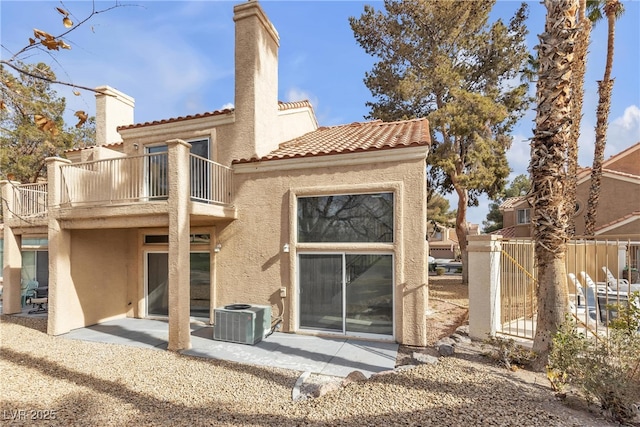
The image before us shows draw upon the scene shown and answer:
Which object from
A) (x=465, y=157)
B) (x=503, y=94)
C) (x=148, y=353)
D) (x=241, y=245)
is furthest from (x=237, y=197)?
(x=503, y=94)

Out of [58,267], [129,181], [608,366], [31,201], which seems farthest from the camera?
[31,201]

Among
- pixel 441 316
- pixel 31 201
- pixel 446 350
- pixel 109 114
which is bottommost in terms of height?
pixel 441 316

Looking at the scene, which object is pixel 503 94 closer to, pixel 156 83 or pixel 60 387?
pixel 156 83

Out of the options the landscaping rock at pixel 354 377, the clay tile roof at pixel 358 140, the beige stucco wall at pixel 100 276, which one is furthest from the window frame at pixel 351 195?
Answer: the beige stucco wall at pixel 100 276

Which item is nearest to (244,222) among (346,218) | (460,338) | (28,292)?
(346,218)

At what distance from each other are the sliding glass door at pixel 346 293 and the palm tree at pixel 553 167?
348 cm

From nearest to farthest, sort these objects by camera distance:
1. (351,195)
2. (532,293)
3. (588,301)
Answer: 1. (532,293)
2. (351,195)
3. (588,301)

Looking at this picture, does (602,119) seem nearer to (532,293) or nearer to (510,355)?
(532,293)

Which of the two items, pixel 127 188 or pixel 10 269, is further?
pixel 10 269

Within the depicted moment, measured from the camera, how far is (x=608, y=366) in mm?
4855

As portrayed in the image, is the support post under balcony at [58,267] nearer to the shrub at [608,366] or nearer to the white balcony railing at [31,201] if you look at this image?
the white balcony railing at [31,201]

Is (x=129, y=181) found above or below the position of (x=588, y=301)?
above

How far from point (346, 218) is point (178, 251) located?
4.63m

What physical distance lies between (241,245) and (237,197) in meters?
1.59
